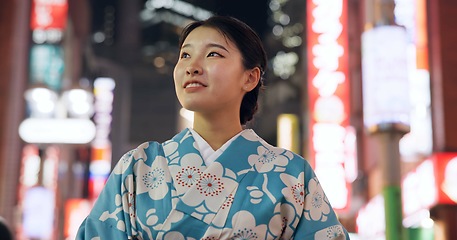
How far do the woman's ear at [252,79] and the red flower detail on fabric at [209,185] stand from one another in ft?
1.62

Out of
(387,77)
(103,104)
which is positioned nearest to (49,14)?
(103,104)

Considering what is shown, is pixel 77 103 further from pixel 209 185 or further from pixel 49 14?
pixel 209 185

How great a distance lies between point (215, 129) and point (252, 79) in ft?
0.94

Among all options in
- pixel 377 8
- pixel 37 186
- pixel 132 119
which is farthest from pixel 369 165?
pixel 132 119

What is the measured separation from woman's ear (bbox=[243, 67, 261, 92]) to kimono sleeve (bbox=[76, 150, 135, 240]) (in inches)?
23.6

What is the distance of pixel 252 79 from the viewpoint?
3.26m

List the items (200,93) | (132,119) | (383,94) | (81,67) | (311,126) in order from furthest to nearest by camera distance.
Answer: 1. (132,119)
2. (81,67)
3. (311,126)
4. (383,94)
5. (200,93)

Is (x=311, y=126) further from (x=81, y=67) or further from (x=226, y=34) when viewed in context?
(x=81, y=67)

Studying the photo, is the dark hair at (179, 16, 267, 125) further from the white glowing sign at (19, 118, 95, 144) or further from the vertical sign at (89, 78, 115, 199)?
the vertical sign at (89, 78, 115, 199)

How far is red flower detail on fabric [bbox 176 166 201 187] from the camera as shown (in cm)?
291

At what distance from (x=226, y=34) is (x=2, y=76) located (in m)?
16.5

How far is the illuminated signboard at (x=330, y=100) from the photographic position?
54.0 ft

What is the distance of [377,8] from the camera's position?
774 cm

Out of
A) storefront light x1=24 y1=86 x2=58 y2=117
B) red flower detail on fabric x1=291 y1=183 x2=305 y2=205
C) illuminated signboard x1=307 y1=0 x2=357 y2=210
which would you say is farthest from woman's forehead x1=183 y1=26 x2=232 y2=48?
storefront light x1=24 y1=86 x2=58 y2=117
